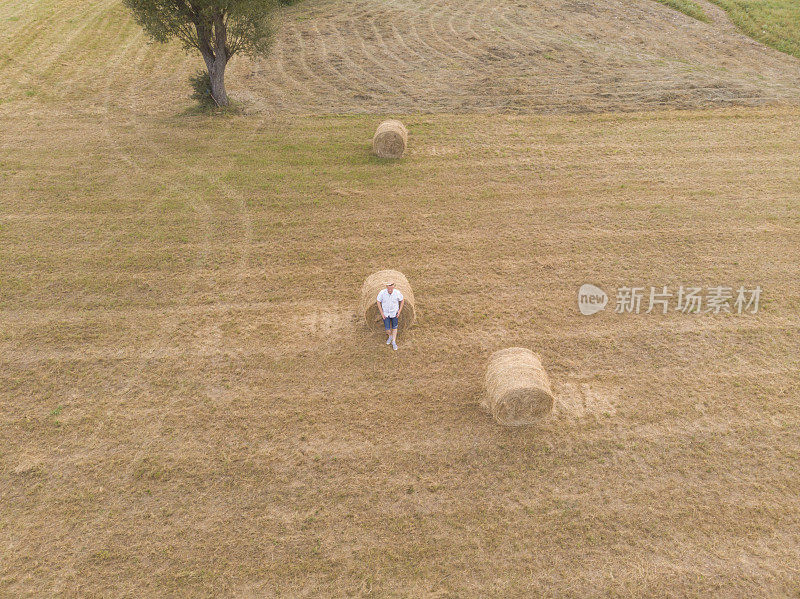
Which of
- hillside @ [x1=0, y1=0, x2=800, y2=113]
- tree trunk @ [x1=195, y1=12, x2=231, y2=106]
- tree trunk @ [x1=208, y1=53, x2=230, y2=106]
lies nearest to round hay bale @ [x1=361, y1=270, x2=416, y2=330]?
hillside @ [x1=0, y1=0, x2=800, y2=113]

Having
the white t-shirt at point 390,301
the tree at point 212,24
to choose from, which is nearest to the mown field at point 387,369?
the white t-shirt at point 390,301

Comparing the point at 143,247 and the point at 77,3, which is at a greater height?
the point at 77,3

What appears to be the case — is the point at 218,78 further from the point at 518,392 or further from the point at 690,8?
the point at 690,8

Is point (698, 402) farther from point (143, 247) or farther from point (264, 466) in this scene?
point (143, 247)

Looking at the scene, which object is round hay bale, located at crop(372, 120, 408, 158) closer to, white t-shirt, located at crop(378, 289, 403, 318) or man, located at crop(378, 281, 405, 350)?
man, located at crop(378, 281, 405, 350)

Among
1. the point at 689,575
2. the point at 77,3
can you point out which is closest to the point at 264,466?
the point at 689,575

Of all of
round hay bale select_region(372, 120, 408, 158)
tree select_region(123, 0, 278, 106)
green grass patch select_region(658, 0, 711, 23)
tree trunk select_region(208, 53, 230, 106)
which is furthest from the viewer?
green grass patch select_region(658, 0, 711, 23)
